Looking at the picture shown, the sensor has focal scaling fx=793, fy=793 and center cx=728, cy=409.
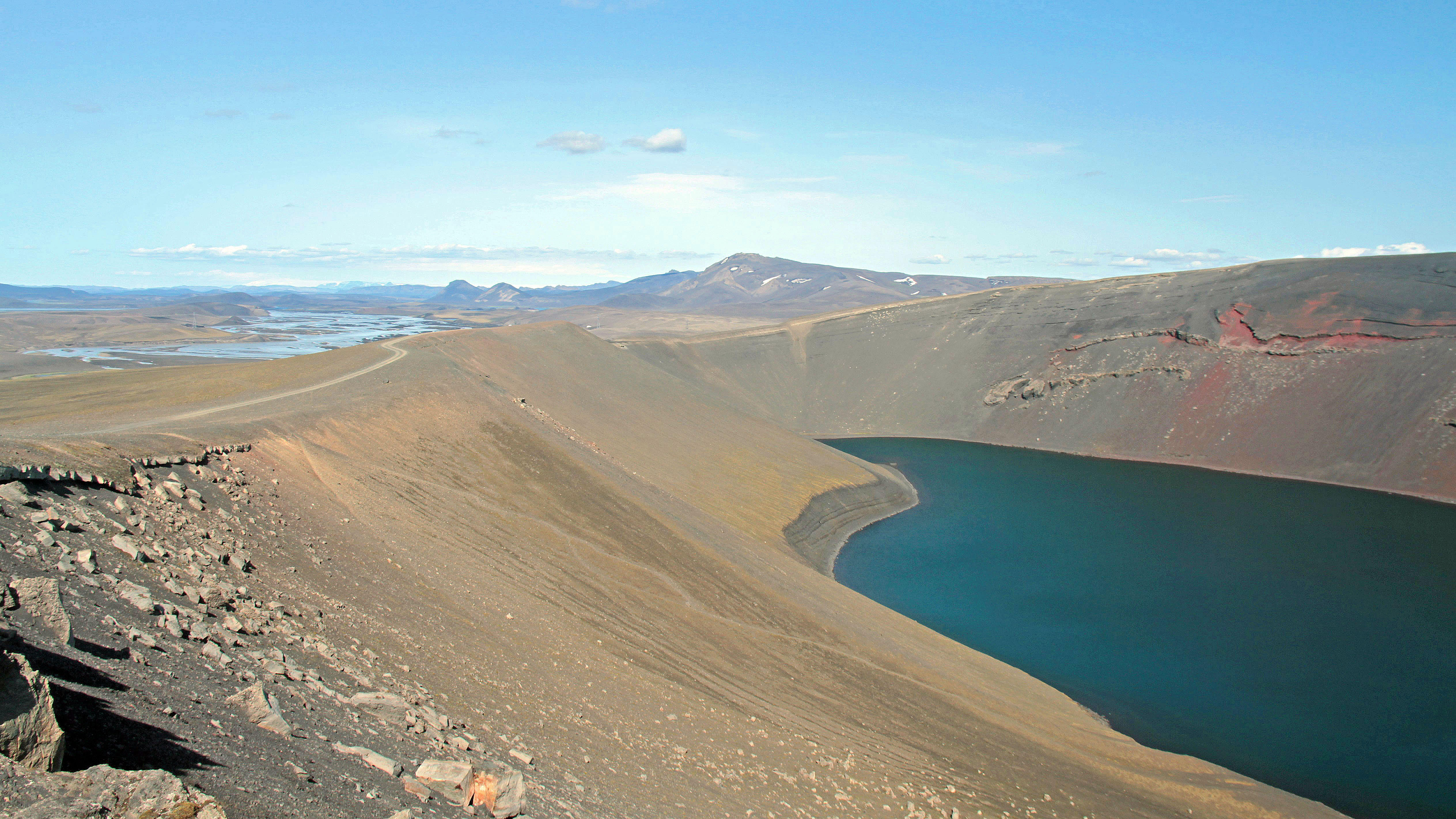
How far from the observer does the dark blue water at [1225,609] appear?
2158cm

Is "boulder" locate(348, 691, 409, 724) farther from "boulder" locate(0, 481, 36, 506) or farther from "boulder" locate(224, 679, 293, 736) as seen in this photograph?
"boulder" locate(0, 481, 36, 506)

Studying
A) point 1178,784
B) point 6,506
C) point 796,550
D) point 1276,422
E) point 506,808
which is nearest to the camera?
point 506,808

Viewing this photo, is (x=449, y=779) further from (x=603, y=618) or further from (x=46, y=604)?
(x=603, y=618)

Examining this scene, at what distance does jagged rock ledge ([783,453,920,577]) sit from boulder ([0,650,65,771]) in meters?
29.9

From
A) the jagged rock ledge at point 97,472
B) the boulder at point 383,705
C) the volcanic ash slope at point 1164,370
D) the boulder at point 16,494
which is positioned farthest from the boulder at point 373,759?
the volcanic ash slope at point 1164,370

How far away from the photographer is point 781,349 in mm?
84375

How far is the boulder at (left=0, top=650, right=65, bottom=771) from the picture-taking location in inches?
229

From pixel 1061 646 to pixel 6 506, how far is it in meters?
28.1

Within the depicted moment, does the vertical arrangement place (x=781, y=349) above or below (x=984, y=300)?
below

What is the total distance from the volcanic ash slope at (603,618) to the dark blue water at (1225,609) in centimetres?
284

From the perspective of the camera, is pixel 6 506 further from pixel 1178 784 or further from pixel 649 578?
pixel 1178 784

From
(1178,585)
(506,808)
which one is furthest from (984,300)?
(506,808)

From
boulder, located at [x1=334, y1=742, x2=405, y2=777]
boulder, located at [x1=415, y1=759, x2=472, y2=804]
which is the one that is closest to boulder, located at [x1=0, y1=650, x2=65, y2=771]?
boulder, located at [x1=334, y1=742, x2=405, y2=777]

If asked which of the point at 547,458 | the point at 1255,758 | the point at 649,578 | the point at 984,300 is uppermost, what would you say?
the point at 984,300
